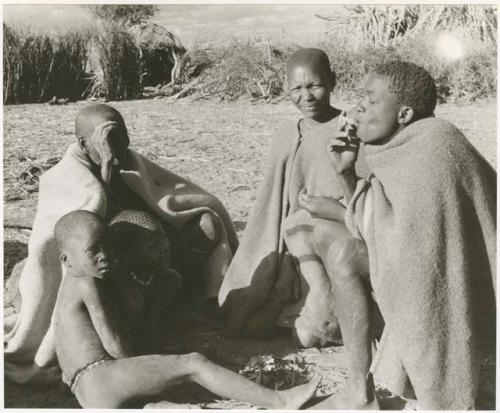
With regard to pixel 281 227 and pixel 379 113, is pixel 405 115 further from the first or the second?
pixel 281 227

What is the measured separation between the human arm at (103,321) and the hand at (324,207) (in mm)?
961

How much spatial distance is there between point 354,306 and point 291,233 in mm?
702

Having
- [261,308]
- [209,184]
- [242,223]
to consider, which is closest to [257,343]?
[261,308]

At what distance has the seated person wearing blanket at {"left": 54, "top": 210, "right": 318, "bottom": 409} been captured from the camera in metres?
2.94

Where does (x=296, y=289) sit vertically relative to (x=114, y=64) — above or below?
below

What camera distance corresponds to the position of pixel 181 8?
4262 mm

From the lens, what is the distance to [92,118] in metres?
3.54

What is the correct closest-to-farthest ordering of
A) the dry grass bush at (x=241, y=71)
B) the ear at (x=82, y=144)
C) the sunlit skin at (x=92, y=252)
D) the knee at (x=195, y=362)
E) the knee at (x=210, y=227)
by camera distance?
1. the knee at (x=195, y=362)
2. the sunlit skin at (x=92, y=252)
3. the ear at (x=82, y=144)
4. the knee at (x=210, y=227)
5. the dry grass bush at (x=241, y=71)

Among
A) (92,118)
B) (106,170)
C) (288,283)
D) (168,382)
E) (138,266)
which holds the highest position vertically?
(92,118)

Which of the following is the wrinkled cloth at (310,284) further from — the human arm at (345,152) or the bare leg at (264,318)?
the human arm at (345,152)

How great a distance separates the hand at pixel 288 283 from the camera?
371cm

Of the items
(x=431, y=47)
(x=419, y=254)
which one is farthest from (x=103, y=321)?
(x=431, y=47)

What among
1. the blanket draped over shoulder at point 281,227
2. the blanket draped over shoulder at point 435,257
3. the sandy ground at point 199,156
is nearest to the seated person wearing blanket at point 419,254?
A: the blanket draped over shoulder at point 435,257

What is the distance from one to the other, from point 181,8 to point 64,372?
218cm
